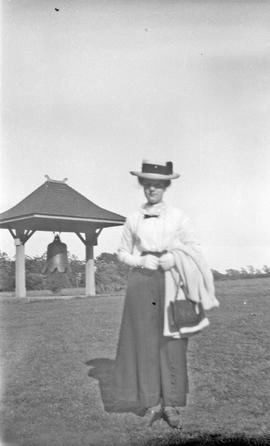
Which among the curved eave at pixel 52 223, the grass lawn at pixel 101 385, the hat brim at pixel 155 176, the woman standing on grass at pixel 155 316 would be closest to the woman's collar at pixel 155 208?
the woman standing on grass at pixel 155 316

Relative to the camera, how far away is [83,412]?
3629 mm

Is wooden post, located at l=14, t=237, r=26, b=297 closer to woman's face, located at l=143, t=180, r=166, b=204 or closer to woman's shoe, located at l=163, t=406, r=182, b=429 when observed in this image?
woman's face, located at l=143, t=180, r=166, b=204

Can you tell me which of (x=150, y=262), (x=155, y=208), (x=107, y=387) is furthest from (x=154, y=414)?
(x=155, y=208)

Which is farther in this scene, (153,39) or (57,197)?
(57,197)

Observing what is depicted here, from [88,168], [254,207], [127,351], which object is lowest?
[127,351]

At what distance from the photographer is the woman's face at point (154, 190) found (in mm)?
3410

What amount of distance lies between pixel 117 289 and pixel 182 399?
6021 mm

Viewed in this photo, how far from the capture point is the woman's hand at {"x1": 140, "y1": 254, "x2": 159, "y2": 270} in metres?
3.31

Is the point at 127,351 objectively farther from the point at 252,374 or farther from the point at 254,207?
the point at 254,207

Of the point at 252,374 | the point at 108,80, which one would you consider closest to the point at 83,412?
the point at 252,374

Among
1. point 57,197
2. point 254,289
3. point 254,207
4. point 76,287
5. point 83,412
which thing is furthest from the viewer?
point 76,287

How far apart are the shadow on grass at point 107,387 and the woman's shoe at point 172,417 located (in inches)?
9.4

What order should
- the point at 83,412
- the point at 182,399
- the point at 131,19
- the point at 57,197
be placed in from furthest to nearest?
the point at 57,197 → the point at 131,19 → the point at 83,412 → the point at 182,399

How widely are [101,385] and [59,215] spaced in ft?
10.1
